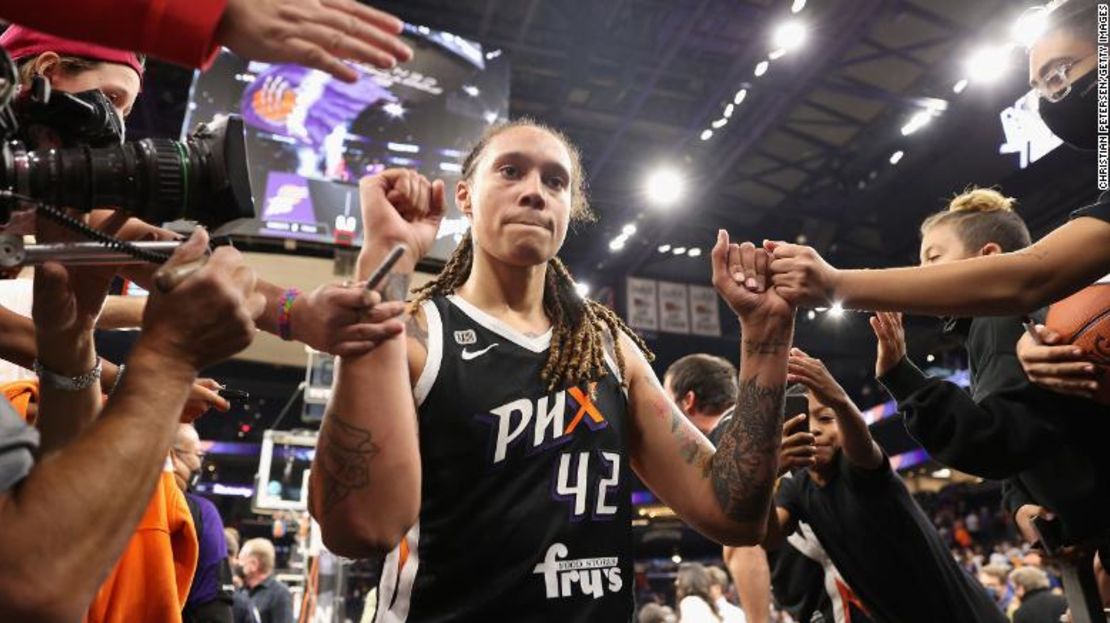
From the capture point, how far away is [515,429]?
1.62 meters

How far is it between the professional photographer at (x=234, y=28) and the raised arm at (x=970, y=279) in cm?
96

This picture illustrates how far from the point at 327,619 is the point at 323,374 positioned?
6.84 ft

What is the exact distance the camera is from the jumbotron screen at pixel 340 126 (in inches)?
242

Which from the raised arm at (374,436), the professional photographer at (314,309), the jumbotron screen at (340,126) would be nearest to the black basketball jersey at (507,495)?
the raised arm at (374,436)

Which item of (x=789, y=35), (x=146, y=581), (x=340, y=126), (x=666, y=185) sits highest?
(x=789, y=35)

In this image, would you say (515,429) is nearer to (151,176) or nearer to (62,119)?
(151,176)

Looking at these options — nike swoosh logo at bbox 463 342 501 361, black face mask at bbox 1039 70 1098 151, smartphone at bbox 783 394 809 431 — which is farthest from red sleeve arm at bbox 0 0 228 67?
black face mask at bbox 1039 70 1098 151

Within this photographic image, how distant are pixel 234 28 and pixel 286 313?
43 cm

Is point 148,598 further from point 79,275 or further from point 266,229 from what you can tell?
point 266,229

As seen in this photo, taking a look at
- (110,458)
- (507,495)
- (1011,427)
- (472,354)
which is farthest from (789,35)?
(110,458)

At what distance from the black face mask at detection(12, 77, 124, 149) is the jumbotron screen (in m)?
4.87

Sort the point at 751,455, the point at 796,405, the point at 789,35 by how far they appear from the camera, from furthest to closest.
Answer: the point at 789,35 → the point at 796,405 → the point at 751,455

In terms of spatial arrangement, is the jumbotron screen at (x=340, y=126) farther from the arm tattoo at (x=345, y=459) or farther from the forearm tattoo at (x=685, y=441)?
the arm tattoo at (x=345, y=459)

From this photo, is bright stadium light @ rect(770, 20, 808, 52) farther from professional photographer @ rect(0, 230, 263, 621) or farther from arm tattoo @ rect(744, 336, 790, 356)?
professional photographer @ rect(0, 230, 263, 621)
